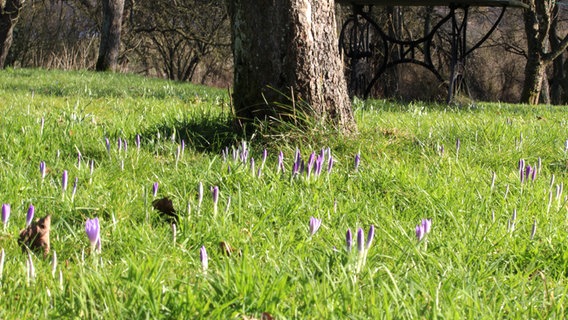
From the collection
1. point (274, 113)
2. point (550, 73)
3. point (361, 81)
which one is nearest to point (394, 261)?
point (274, 113)

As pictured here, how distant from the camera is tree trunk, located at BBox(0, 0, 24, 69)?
756 inches

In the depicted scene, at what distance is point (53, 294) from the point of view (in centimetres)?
170

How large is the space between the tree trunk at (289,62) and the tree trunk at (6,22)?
55.7ft

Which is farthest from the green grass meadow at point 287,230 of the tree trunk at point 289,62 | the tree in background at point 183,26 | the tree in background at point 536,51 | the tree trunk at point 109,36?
the tree in background at point 183,26

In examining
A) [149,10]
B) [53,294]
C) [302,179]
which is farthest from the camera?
[149,10]

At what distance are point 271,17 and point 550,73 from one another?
31.8m

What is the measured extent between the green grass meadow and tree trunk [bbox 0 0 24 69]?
16509 mm

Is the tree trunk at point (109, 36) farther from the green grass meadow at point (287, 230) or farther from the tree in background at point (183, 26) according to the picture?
the green grass meadow at point (287, 230)

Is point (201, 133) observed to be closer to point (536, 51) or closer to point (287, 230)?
point (287, 230)

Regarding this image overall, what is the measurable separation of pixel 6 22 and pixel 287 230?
770 inches

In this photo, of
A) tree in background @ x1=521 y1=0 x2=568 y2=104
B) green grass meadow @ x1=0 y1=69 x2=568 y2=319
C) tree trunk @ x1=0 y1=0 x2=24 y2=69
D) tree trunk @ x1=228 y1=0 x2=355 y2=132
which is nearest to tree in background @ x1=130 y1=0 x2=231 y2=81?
tree trunk @ x1=0 y1=0 x2=24 y2=69

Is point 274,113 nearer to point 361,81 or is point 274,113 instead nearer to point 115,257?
point 115,257

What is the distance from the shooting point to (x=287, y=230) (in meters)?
2.46

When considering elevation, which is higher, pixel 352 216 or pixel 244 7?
pixel 244 7
